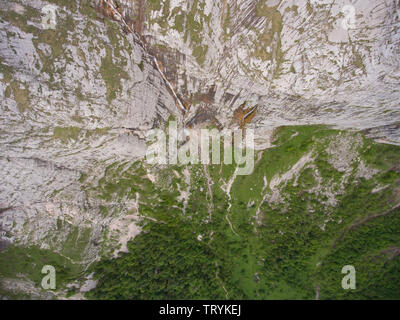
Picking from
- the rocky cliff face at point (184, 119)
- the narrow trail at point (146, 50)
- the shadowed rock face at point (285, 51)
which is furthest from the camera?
the narrow trail at point (146, 50)

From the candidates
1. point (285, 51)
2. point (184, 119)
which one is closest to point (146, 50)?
point (184, 119)

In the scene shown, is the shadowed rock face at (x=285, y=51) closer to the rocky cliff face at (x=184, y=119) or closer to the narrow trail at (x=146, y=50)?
the rocky cliff face at (x=184, y=119)

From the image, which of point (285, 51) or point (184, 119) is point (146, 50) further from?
point (285, 51)

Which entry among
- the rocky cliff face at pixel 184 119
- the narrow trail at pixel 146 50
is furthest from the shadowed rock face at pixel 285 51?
the narrow trail at pixel 146 50

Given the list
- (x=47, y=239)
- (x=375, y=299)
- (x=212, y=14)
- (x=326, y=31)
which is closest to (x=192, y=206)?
(x=47, y=239)

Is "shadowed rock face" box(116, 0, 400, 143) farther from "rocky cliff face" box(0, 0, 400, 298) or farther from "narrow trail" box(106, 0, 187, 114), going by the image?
"narrow trail" box(106, 0, 187, 114)
